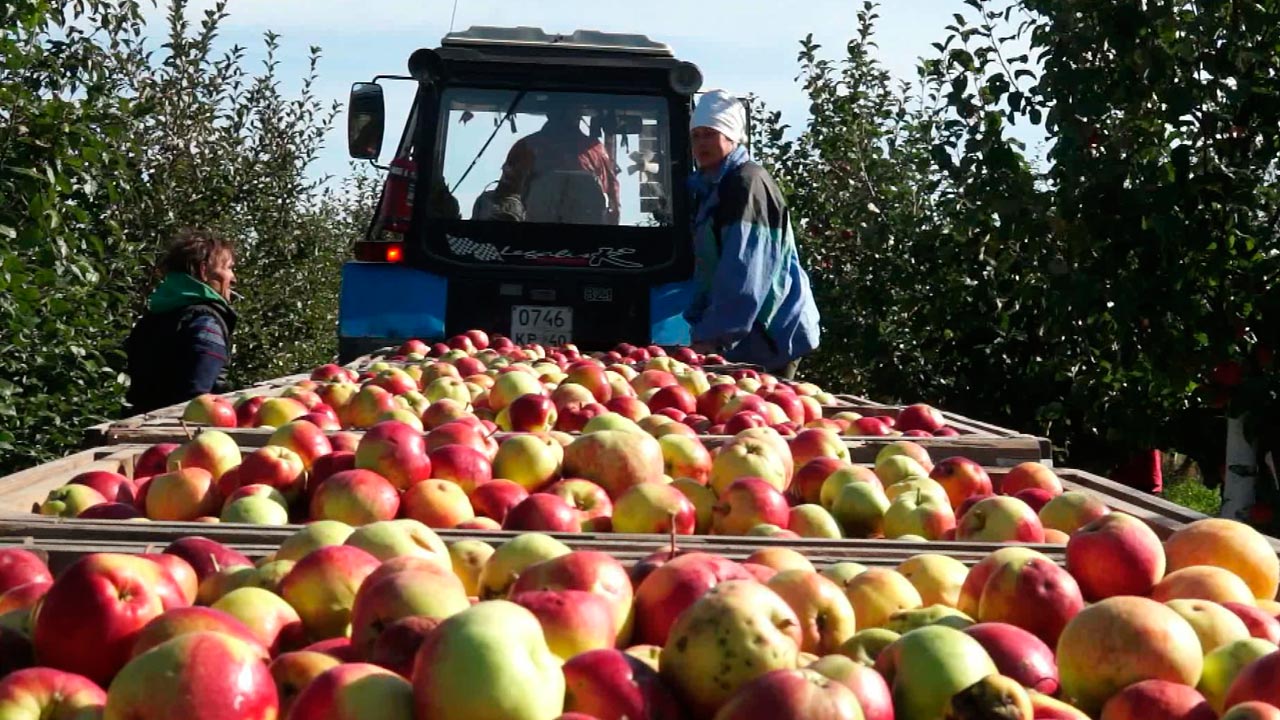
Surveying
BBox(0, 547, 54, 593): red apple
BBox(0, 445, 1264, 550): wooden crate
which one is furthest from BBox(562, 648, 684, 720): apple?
BBox(0, 547, 54, 593): red apple

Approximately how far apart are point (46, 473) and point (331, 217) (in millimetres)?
18227

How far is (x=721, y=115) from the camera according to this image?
652 cm

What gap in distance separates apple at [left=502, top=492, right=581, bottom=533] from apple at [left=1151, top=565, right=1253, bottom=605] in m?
1.05

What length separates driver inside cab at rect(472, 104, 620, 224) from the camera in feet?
25.8

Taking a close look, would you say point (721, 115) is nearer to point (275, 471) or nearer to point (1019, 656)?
point (275, 471)

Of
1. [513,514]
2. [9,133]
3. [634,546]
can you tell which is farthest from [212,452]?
[9,133]

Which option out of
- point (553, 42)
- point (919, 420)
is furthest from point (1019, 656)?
point (553, 42)

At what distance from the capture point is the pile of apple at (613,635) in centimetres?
163

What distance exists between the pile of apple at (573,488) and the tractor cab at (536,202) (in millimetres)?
4028

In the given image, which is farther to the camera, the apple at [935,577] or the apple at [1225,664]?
the apple at [935,577]

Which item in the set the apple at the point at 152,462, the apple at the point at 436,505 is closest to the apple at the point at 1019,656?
the apple at the point at 436,505

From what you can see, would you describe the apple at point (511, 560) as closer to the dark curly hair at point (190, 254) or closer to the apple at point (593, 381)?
the apple at point (593, 381)

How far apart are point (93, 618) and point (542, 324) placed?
5.89m

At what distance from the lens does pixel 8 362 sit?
610cm
